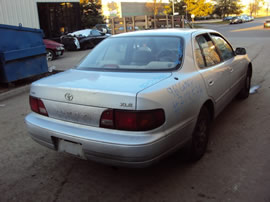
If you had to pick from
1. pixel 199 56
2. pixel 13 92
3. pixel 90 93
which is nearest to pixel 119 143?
pixel 90 93

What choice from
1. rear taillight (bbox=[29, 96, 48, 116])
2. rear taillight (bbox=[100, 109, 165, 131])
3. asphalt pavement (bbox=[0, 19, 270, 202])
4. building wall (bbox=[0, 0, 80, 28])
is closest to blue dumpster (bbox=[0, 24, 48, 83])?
asphalt pavement (bbox=[0, 19, 270, 202])

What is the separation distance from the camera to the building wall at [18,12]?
43.8 feet

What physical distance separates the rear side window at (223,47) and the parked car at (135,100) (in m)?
0.30

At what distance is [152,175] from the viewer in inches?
123

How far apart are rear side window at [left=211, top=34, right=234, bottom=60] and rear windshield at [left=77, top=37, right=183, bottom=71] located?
3.40ft

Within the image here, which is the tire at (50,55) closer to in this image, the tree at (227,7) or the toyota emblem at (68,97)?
the toyota emblem at (68,97)

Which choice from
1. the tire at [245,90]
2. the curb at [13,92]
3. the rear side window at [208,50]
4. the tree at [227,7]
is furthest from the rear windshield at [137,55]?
the tree at [227,7]

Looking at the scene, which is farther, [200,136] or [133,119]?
[200,136]

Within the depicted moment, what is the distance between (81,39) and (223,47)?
1472 cm

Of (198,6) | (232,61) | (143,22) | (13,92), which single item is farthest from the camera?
(198,6)

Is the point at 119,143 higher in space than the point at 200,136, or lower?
higher

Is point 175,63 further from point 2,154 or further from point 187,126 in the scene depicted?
point 2,154

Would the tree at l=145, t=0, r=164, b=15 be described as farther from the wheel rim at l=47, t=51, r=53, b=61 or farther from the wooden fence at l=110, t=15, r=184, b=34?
the wheel rim at l=47, t=51, r=53, b=61

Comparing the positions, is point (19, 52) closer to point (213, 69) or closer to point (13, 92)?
point (13, 92)
